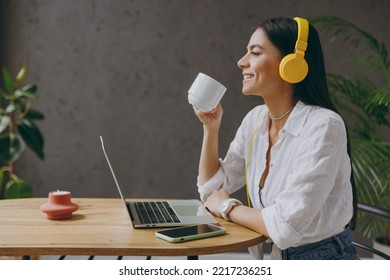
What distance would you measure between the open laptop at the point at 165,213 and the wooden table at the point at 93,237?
0.10ft

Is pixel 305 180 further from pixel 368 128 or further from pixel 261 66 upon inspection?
pixel 368 128

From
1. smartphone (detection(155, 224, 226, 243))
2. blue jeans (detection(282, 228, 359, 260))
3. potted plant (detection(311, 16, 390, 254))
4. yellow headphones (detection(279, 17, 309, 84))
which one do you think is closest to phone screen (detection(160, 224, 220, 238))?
smartphone (detection(155, 224, 226, 243))

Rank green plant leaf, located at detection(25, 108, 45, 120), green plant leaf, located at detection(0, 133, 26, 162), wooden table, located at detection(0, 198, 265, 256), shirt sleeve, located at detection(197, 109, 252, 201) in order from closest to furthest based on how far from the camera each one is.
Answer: wooden table, located at detection(0, 198, 265, 256) < shirt sleeve, located at detection(197, 109, 252, 201) < green plant leaf, located at detection(0, 133, 26, 162) < green plant leaf, located at detection(25, 108, 45, 120)

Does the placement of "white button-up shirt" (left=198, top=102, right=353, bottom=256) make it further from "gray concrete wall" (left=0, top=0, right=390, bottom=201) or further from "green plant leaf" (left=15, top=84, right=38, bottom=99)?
"green plant leaf" (left=15, top=84, right=38, bottom=99)

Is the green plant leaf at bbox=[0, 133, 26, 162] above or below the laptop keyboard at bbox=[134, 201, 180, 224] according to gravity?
above

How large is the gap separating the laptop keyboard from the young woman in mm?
129

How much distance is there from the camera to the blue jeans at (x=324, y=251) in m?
1.16

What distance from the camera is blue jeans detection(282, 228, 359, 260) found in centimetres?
116

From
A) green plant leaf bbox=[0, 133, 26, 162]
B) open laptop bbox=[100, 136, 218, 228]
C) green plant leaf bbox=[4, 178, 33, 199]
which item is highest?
green plant leaf bbox=[0, 133, 26, 162]

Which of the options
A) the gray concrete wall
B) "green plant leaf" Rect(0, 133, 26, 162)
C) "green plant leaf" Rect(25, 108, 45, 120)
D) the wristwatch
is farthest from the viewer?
the gray concrete wall

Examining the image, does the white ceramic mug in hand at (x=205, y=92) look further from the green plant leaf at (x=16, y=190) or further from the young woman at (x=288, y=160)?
the green plant leaf at (x=16, y=190)

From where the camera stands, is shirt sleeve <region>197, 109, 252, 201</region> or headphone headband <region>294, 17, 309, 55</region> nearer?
headphone headband <region>294, 17, 309, 55</region>

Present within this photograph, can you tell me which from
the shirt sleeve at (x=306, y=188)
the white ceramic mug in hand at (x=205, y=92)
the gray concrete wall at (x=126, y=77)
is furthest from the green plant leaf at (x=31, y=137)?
→ the shirt sleeve at (x=306, y=188)

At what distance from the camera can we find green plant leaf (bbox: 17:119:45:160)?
7.63 ft
